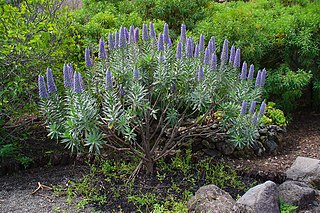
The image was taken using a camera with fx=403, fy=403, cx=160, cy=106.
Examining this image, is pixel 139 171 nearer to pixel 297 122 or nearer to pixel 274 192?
pixel 274 192

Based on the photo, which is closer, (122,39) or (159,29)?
(122,39)

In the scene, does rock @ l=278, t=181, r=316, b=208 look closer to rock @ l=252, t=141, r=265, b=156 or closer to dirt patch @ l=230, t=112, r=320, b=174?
dirt patch @ l=230, t=112, r=320, b=174

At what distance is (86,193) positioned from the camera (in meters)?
4.00

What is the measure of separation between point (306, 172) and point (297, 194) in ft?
1.59

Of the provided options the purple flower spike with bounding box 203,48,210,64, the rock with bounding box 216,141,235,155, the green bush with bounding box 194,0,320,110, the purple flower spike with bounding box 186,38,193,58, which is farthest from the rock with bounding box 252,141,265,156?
the purple flower spike with bounding box 186,38,193,58

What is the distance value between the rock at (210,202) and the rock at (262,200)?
129mm

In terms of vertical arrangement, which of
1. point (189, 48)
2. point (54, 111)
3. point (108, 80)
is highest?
point (189, 48)

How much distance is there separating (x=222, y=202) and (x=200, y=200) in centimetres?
20

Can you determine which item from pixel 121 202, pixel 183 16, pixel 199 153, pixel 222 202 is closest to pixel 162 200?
pixel 121 202

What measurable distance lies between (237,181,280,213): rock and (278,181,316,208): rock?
21 centimetres

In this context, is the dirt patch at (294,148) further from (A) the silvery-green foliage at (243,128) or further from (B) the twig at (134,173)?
(B) the twig at (134,173)

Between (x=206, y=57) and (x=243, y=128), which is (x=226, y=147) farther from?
(x=206, y=57)

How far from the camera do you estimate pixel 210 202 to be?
141 inches

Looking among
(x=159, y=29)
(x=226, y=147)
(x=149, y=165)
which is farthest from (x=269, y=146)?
(x=159, y=29)
